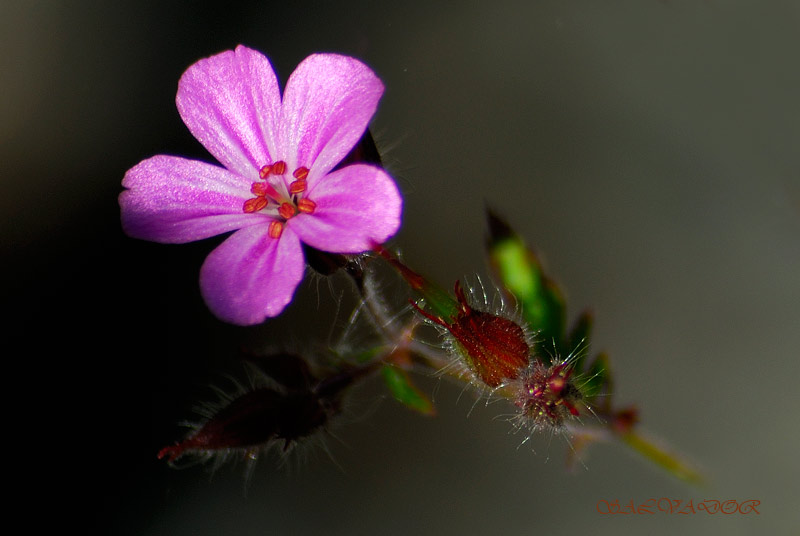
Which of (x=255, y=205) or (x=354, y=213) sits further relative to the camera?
(x=255, y=205)

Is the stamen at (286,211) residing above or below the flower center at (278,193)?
below

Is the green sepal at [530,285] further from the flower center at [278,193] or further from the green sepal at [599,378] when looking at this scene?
the flower center at [278,193]

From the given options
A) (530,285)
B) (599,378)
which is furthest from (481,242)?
(599,378)

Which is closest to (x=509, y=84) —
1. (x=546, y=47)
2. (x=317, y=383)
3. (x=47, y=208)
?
(x=546, y=47)

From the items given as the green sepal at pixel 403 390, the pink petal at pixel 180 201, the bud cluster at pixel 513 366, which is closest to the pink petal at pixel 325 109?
the pink petal at pixel 180 201

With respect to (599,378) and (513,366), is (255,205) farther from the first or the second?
(599,378)

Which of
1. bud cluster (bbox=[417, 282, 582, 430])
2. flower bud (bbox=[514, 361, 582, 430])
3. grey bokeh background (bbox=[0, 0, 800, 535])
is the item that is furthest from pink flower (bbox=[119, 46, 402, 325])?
grey bokeh background (bbox=[0, 0, 800, 535])

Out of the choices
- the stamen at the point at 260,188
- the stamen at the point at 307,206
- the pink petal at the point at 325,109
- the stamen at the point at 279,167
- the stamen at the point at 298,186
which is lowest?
the stamen at the point at 307,206
